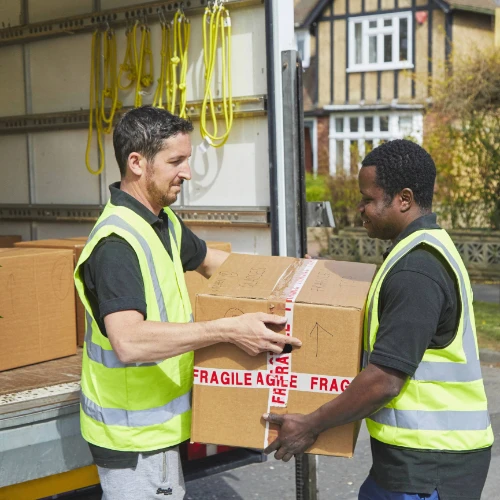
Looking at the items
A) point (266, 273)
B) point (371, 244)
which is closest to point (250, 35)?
point (266, 273)

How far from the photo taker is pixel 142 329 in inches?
89.9

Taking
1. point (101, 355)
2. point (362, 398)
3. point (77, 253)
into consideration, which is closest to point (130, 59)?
point (77, 253)

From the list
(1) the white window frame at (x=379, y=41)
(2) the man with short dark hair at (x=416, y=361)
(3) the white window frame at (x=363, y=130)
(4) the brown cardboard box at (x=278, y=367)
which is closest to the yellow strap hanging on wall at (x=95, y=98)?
(4) the brown cardboard box at (x=278, y=367)

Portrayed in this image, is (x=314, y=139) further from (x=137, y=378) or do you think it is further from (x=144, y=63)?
(x=137, y=378)

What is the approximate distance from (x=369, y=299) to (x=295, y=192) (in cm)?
124

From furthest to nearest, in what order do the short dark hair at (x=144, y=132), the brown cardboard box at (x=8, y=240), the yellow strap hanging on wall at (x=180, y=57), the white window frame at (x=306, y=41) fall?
the white window frame at (x=306, y=41), the brown cardboard box at (x=8, y=240), the yellow strap hanging on wall at (x=180, y=57), the short dark hair at (x=144, y=132)

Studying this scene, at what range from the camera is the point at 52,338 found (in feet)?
11.1

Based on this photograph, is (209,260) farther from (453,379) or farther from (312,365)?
(453,379)

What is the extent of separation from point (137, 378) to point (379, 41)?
22.5 meters

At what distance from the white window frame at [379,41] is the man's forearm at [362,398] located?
21703mm

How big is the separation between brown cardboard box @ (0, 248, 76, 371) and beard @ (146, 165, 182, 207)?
878mm

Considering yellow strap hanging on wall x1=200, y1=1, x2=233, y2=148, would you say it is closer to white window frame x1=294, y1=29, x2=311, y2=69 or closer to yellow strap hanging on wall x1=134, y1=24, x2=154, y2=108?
yellow strap hanging on wall x1=134, y1=24, x2=154, y2=108

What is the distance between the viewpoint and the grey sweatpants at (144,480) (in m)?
2.45

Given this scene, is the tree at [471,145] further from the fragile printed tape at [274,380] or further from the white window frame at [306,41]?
the white window frame at [306,41]
